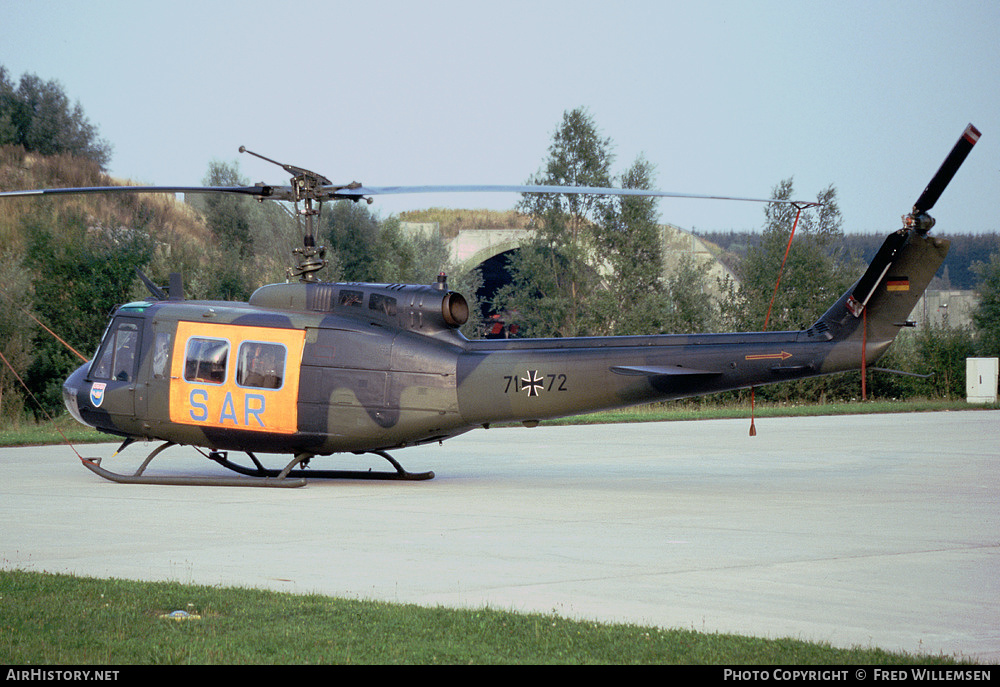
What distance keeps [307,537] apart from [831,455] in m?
11.0

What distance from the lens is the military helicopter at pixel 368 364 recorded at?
500 inches

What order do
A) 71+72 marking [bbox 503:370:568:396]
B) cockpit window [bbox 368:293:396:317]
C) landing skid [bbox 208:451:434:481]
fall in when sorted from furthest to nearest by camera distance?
landing skid [bbox 208:451:434:481], cockpit window [bbox 368:293:396:317], 71+72 marking [bbox 503:370:568:396]

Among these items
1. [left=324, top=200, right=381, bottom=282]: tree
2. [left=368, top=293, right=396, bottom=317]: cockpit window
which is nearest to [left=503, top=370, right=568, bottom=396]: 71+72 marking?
[left=368, top=293, right=396, bottom=317]: cockpit window

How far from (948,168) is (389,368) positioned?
7008mm

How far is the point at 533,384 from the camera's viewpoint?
13.2 m

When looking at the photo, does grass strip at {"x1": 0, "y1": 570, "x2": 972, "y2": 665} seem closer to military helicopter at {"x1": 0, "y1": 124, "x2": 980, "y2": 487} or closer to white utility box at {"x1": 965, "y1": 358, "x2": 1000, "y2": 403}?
military helicopter at {"x1": 0, "y1": 124, "x2": 980, "y2": 487}

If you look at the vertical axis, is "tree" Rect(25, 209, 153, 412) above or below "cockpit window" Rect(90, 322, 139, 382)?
above

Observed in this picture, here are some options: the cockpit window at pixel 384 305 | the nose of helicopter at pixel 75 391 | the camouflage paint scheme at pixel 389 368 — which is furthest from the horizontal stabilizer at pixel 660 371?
the nose of helicopter at pixel 75 391

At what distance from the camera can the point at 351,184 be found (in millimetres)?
12297

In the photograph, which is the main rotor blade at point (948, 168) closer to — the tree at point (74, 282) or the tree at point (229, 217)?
the tree at point (74, 282)

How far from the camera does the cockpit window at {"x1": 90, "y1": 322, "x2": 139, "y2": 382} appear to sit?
14.0m

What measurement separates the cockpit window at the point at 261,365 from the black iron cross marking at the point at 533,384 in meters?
3.11

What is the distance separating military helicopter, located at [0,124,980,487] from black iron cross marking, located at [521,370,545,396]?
1 centimetres
